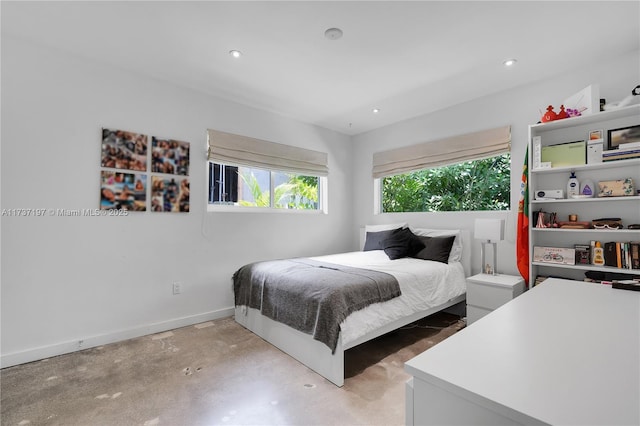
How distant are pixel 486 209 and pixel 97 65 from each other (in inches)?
162

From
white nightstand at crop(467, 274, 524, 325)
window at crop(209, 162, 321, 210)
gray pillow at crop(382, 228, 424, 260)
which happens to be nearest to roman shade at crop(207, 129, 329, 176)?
window at crop(209, 162, 321, 210)

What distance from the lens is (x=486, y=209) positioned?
11.3 ft

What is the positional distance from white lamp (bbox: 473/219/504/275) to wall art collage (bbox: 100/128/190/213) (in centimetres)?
297

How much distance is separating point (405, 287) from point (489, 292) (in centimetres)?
87

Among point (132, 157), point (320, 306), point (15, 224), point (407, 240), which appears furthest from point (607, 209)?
point (15, 224)

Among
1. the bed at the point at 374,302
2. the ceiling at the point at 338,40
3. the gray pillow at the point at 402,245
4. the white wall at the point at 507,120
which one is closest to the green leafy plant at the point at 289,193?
the white wall at the point at 507,120

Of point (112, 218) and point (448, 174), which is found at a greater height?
point (448, 174)

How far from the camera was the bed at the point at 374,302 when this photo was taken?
6.91 feet

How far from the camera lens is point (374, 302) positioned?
7.46ft

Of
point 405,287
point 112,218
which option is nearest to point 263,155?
point 112,218

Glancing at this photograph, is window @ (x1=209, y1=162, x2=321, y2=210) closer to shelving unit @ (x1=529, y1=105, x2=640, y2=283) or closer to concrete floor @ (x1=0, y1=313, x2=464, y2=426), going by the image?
concrete floor @ (x1=0, y1=313, x2=464, y2=426)

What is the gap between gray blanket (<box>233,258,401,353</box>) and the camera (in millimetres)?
2082

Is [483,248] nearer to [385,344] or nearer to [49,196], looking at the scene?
[385,344]

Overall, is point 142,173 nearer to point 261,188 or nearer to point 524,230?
point 261,188
